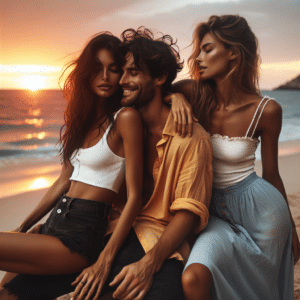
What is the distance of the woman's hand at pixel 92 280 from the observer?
1587mm

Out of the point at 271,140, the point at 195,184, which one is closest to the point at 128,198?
the point at 195,184

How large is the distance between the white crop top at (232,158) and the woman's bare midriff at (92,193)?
2.23ft

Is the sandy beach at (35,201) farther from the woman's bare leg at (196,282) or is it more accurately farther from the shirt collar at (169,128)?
the shirt collar at (169,128)

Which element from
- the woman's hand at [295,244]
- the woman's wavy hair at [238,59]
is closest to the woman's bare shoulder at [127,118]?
the woman's wavy hair at [238,59]

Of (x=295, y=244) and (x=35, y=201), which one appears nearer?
(x=295, y=244)

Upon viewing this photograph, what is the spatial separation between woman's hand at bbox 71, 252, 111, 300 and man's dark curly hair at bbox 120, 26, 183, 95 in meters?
1.03

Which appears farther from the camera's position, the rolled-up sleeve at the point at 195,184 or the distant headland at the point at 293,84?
the distant headland at the point at 293,84

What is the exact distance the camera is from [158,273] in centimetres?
169

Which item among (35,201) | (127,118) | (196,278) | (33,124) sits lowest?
(33,124)

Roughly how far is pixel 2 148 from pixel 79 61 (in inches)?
325

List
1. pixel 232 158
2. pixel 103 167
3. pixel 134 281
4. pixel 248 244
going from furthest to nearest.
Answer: pixel 232 158 < pixel 248 244 < pixel 103 167 < pixel 134 281

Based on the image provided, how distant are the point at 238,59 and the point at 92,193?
1165mm

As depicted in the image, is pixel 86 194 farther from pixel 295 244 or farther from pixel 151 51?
pixel 295 244

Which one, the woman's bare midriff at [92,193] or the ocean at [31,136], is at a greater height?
the woman's bare midriff at [92,193]
